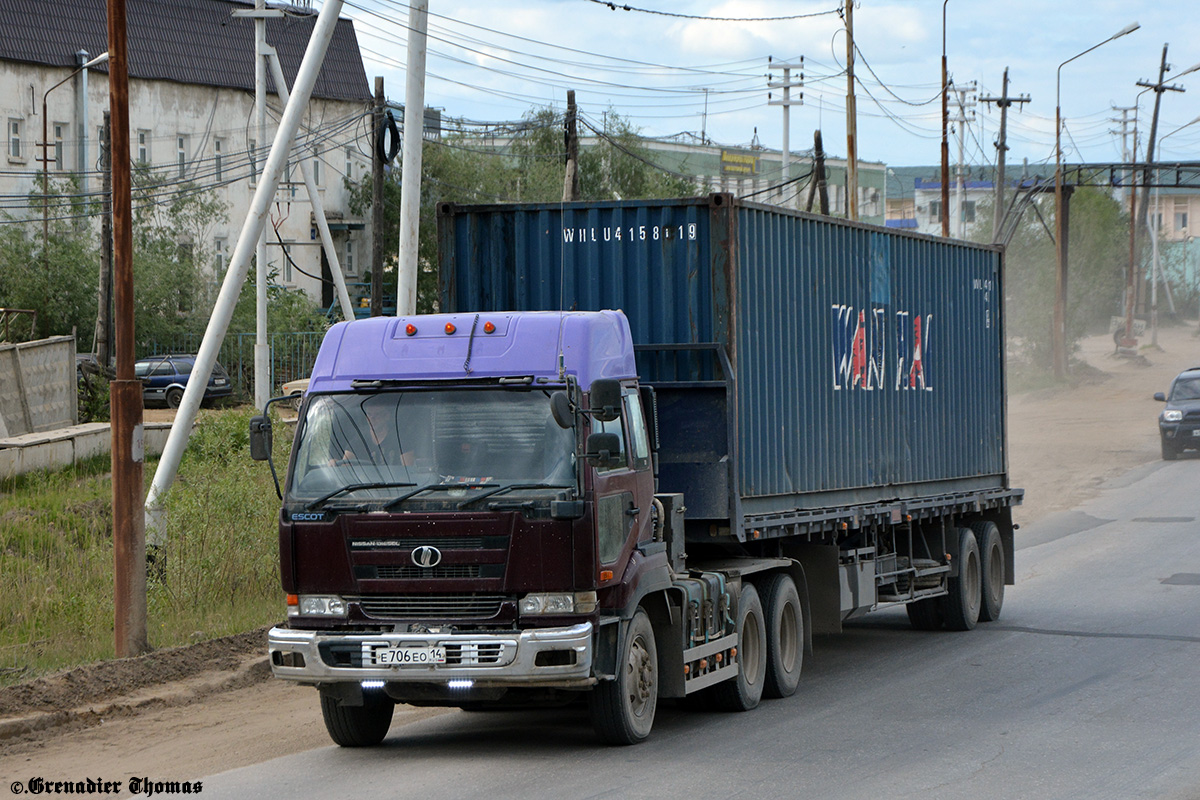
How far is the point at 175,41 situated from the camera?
172 ft

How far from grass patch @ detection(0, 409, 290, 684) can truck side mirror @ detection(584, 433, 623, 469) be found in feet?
17.0

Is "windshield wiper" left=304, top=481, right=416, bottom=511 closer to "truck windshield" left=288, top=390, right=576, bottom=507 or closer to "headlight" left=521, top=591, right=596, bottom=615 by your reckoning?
"truck windshield" left=288, top=390, right=576, bottom=507

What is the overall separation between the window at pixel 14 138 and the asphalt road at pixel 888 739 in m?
40.5

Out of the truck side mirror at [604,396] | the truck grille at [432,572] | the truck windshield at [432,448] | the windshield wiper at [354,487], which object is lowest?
the truck grille at [432,572]

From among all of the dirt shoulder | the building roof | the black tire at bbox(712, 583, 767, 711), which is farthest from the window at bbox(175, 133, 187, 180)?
the black tire at bbox(712, 583, 767, 711)

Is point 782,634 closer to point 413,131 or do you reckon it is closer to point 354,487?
point 354,487

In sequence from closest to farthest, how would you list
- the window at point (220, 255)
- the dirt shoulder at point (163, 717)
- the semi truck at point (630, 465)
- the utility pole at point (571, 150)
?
1. the semi truck at point (630, 465)
2. the dirt shoulder at point (163, 717)
3. the utility pole at point (571, 150)
4. the window at point (220, 255)

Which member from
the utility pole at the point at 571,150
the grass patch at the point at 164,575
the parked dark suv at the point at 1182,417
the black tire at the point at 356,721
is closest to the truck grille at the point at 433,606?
the black tire at the point at 356,721

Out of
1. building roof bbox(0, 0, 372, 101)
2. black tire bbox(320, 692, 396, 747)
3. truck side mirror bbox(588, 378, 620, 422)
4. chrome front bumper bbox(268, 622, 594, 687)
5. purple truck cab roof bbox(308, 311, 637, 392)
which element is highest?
building roof bbox(0, 0, 372, 101)

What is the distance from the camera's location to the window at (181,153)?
2036 inches

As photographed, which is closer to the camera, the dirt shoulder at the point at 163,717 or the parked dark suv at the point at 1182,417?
the dirt shoulder at the point at 163,717

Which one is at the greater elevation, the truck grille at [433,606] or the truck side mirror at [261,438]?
the truck side mirror at [261,438]

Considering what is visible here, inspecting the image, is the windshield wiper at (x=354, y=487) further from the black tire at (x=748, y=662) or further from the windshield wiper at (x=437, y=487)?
the black tire at (x=748, y=662)

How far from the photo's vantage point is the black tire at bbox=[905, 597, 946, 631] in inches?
585
